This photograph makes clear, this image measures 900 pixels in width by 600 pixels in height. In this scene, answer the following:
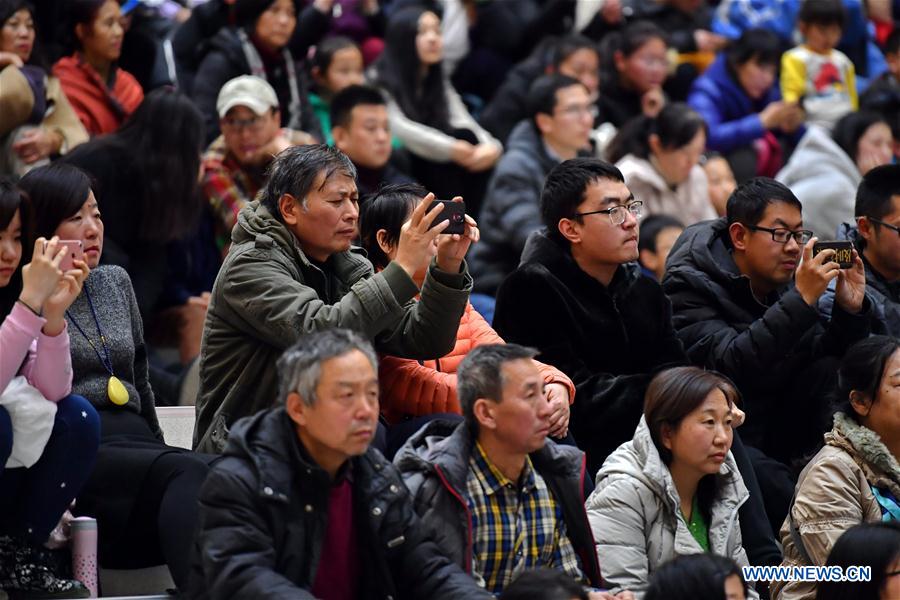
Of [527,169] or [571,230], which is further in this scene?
[527,169]

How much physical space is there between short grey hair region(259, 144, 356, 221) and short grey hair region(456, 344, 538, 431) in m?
0.80

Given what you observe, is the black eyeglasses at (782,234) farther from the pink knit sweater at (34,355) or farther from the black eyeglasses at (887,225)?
the pink knit sweater at (34,355)

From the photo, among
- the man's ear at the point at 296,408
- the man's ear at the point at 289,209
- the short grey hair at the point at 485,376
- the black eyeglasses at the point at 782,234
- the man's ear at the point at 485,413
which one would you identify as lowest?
the black eyeglasses at the point at 782,234

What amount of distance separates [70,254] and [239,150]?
3.06 meters

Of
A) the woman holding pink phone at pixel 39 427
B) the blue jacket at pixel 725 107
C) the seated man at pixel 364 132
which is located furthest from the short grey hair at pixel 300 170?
the blue jacket at pixel 725 107

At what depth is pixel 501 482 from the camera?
4527 mm

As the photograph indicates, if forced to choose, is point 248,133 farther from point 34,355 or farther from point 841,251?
point 34,355

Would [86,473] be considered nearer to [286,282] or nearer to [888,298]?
[286,282]

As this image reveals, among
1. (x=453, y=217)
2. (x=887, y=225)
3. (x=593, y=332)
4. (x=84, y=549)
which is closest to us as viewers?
(x=84, y=549)

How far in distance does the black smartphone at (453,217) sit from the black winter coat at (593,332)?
2.87 feet

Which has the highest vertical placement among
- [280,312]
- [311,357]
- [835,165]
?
[311,357]

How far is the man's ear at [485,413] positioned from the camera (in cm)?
451

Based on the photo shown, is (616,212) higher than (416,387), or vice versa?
(616,212)

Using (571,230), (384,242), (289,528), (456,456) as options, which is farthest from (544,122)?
(289,528)
